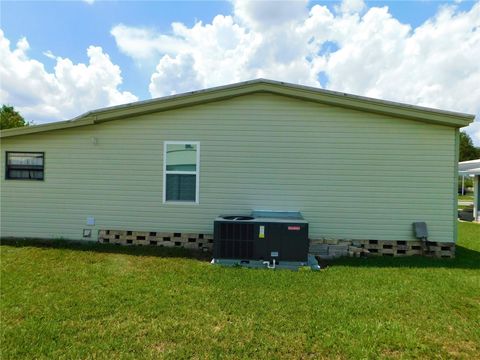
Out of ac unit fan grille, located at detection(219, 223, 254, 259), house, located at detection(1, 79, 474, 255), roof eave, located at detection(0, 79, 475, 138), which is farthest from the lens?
house, located at detection(1, 79, 474, 255)

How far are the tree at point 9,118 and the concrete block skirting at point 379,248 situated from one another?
1373 inches

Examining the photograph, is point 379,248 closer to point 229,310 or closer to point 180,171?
point 229,310

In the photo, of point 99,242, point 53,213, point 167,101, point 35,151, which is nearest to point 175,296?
point 99,242

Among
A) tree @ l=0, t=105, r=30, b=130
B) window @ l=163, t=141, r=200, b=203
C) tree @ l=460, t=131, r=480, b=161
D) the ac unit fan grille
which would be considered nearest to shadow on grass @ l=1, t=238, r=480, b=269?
the ac unit fan grille

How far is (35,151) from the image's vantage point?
6.73 m

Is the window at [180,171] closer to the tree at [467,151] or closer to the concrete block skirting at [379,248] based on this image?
the concrete block skirting at [379,248]

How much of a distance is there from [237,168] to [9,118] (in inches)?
1438

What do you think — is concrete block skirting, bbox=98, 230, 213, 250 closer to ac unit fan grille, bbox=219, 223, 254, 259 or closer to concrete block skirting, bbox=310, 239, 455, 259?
ac unit fan grille, bbox=219, 223, 254, 259

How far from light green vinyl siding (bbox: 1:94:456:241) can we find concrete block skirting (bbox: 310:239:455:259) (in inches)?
6.2

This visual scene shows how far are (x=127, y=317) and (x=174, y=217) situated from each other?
3.22m

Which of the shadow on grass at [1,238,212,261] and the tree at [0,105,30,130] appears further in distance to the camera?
the tree at [0,105,30,130]

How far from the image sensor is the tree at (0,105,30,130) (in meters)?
31.8

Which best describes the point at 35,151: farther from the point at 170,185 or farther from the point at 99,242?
the point at 170,185

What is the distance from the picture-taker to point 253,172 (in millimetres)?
6336
